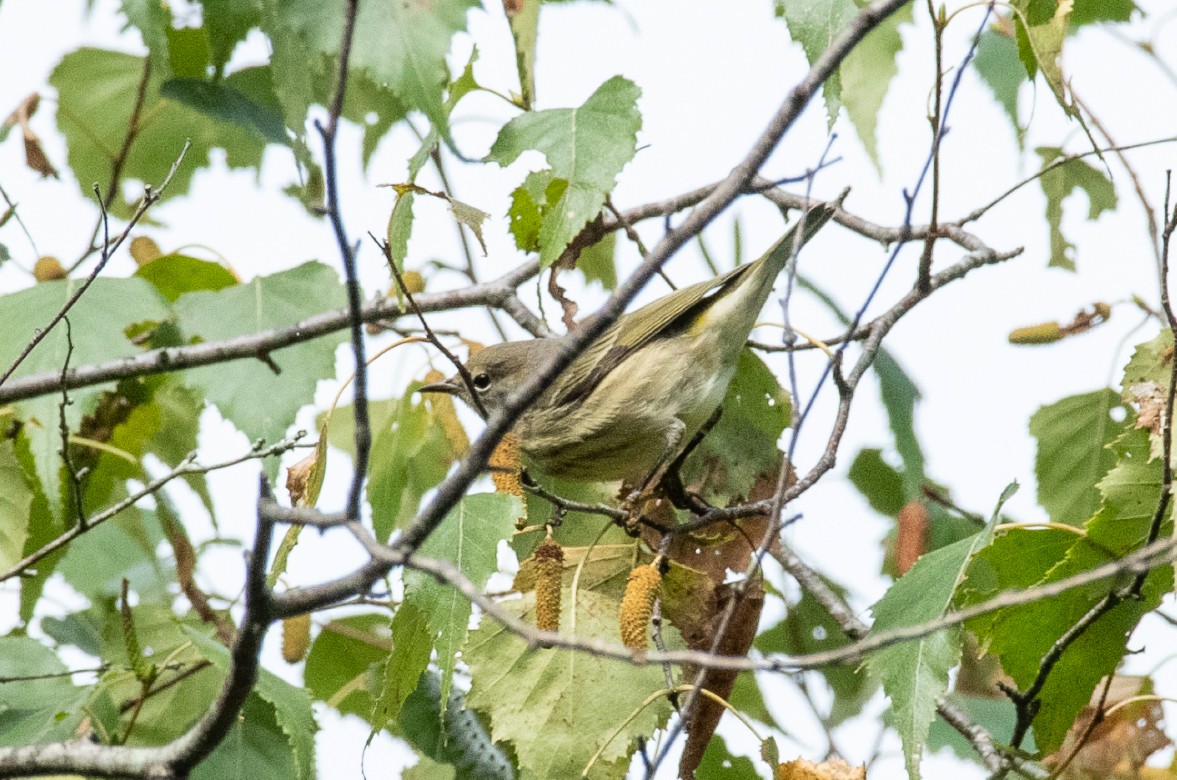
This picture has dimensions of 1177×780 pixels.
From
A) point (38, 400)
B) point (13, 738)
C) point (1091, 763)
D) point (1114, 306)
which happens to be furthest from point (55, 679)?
point (1114, 306)

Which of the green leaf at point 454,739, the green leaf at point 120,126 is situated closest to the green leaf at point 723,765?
the green leaf at point 454,739

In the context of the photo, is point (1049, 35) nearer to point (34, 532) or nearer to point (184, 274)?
point (184, 274)

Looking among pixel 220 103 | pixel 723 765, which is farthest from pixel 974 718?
pixel 220 103

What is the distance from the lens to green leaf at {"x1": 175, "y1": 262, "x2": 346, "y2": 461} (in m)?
3.87

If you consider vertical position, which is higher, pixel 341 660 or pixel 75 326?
pixel 75 326

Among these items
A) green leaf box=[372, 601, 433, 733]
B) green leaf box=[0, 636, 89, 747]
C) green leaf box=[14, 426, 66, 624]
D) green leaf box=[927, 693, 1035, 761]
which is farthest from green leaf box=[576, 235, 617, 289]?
green leaf box=[0, 636, 89, 747]

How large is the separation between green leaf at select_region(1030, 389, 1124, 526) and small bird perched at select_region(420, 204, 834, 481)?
3.54 ft

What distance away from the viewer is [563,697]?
339 cm

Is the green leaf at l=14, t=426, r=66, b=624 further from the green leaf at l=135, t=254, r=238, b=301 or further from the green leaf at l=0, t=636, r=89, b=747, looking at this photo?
the green leaf at l=135, t=254, r=238, b=301

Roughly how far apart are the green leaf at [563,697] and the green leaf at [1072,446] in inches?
68.0

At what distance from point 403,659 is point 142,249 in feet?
8.30

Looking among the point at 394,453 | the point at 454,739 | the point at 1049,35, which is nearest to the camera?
the point at 1049,35

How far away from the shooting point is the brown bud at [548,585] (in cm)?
319

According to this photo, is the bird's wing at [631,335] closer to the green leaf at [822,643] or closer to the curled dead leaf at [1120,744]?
the green leaf at [822,643]
